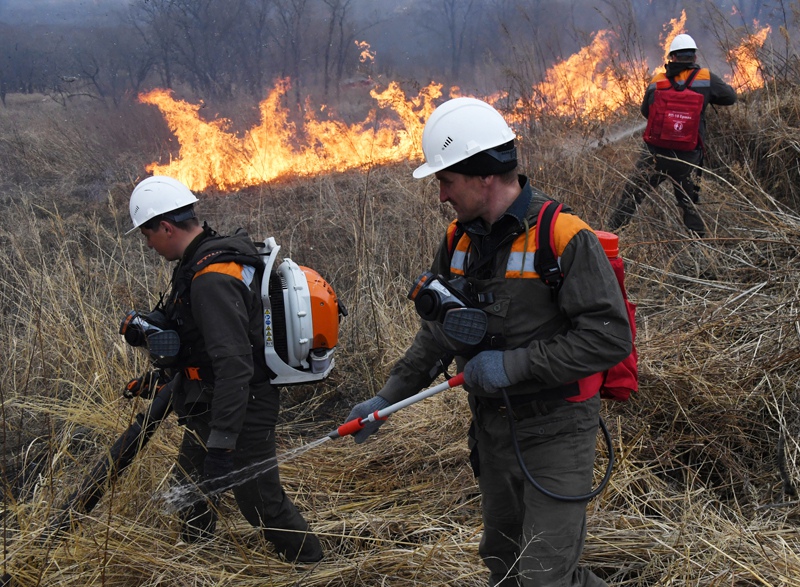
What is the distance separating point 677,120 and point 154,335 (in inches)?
221

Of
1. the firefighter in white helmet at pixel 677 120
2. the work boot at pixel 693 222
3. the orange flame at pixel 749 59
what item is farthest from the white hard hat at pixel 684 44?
the work boot at pixel 693 222

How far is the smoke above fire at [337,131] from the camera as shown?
9211mm

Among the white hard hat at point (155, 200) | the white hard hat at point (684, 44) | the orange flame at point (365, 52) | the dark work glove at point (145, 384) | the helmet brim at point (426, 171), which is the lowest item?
the dark work glove at point (145, 384)

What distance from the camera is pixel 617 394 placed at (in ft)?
7.75

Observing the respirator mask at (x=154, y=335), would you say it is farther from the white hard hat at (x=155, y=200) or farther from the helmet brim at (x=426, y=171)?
the helmet brim at (x=426, y=171)

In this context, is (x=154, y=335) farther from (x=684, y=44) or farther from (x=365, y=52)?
(x=365, y=52)

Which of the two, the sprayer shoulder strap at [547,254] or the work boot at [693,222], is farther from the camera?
the work boot at [693,222]

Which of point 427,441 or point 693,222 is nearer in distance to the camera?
point 427,441

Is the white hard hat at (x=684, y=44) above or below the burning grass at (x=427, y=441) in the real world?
above

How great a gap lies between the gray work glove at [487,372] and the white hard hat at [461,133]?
0.66 metres

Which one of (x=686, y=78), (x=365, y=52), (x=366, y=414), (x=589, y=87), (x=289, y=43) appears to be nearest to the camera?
(x=366, y=414)

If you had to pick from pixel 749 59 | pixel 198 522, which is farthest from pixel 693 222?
pixel 198 522

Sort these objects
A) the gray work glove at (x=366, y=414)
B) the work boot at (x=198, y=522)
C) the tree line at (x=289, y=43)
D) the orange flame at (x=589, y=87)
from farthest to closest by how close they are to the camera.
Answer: the tree line at (x=289, y=43) → the orange flame at (x=589, y=87) → the work boot at (x=198, y=522) → the gray work glove at (x=366, y=414)

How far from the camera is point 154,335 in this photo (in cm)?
296
